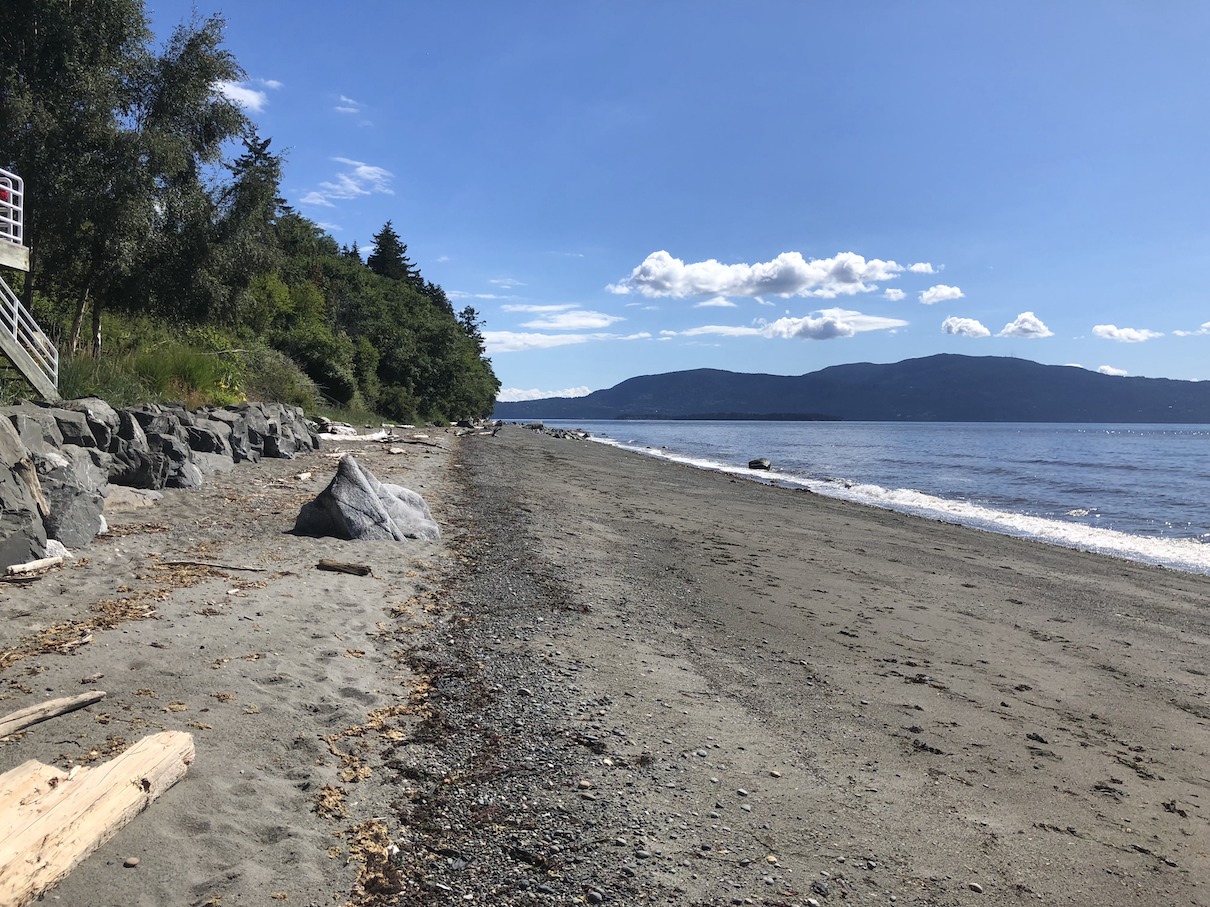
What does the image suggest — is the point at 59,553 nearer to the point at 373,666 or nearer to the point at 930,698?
the point at 373,666

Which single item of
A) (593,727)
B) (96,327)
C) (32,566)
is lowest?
(593,727)

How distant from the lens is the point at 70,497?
722 centimetres

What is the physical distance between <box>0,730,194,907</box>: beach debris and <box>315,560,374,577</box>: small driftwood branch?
411 cm

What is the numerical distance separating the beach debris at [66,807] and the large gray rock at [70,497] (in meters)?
4.66

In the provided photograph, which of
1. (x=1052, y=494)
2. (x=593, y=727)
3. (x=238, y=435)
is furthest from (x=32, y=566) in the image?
(x=1052, y=494)

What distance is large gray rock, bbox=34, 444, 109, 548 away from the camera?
707 cm

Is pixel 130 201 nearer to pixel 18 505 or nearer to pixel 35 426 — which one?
pixel 35 426

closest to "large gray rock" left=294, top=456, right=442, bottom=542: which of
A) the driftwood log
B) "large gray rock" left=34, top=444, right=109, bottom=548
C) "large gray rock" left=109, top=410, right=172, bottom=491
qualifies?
the driftwood log

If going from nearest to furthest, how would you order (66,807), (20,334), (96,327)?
(66,807)
(20,334)
(96,327)

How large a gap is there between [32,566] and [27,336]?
879 centimetres

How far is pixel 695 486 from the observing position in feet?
75.3

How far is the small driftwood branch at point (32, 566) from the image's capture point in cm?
610

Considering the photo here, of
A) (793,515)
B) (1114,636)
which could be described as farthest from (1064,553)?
(1114,636)

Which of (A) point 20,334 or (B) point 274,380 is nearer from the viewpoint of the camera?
(A) point 20,334
